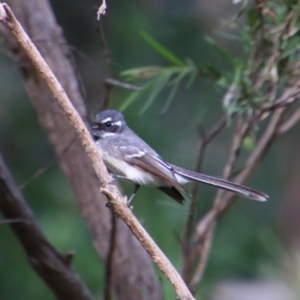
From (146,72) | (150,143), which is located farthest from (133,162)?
(150,143)

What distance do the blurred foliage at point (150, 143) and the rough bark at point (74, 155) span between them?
1635 millimetres

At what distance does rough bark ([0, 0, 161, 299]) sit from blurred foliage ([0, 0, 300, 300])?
164 centimetres

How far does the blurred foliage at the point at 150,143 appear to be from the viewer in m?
5.12

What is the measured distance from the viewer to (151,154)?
3.08m

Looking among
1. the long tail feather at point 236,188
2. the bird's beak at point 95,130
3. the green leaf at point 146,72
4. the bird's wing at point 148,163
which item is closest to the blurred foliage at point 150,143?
the bird's beak at point 95,130

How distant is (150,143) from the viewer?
17.8 feet

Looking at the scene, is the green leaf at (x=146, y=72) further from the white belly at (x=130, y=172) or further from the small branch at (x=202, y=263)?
the small branch at (x=202, y=263)

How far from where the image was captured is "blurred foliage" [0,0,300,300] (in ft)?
16.8

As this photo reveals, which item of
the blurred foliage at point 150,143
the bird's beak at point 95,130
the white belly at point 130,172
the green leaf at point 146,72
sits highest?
the green leaf at point 146,72

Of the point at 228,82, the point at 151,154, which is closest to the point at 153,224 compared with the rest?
the point at 151,154

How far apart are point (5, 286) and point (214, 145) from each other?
2066 millimetres

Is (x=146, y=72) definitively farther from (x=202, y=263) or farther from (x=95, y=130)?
(x=202, y=263)

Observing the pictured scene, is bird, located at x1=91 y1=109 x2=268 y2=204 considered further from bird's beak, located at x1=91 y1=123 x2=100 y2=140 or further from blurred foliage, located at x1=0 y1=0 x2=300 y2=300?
blurred foliage, located at x1=0 y1=0 x2=300 y2=300

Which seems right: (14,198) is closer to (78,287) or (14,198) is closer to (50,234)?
(78,287)
